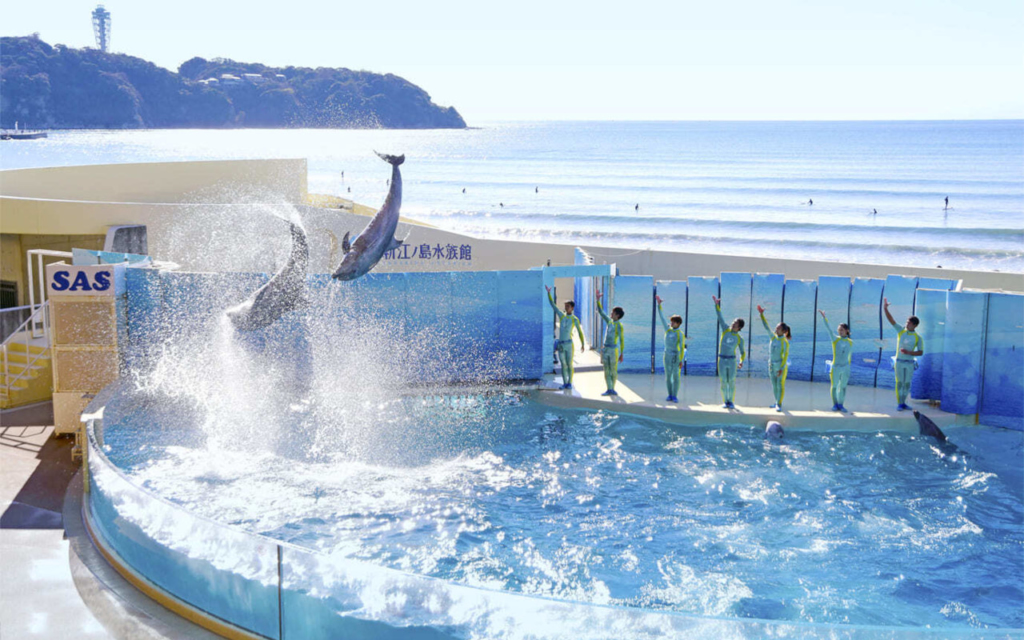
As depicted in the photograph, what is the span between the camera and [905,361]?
1159cm

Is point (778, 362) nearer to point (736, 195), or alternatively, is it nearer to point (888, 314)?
point (888, 314)

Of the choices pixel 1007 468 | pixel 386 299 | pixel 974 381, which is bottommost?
pixel 1007 468

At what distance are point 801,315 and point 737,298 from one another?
3.08 ft

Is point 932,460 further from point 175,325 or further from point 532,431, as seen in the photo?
point 175,325

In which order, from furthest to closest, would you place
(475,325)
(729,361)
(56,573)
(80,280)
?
(475,325) → (729,361) → (80,280) → (56,573)

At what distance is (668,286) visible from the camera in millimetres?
13141

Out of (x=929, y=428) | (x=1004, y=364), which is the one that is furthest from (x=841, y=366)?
(x=1004, y=364)

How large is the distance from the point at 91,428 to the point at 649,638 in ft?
18.4

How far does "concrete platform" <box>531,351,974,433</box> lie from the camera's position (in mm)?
11430

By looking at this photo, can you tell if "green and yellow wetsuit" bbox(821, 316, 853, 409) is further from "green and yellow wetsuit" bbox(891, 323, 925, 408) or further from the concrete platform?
"green and yellow wetsuit" bbox(891, 323, 925, 408)

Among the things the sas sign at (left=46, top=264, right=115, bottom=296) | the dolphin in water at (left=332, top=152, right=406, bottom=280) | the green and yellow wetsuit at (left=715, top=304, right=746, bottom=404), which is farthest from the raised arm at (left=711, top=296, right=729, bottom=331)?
the sas sign at (left=46, top=264, right=115, bottom=296)

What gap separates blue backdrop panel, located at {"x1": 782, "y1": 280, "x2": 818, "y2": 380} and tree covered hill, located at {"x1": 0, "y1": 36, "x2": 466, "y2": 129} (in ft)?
312

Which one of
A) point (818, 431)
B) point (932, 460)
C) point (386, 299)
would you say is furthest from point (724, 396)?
point (386, 299)

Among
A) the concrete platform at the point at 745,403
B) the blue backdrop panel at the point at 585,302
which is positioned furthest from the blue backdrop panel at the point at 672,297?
the blue backdrop panel at the point at 585,302
